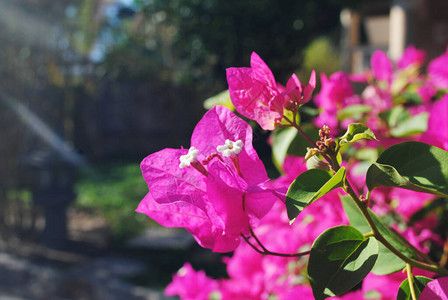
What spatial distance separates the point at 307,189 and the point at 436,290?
0.09m

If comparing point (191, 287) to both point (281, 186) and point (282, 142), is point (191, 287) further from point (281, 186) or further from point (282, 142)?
point (281, 186)

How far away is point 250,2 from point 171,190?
384 centimetres

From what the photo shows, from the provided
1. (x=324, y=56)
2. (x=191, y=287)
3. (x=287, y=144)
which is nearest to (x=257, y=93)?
(x=287, y=144)

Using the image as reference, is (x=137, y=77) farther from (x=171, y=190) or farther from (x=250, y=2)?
(x=171, y=190)

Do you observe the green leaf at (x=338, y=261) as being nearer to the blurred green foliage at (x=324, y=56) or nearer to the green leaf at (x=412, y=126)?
the green leaf at (x=412, y=126)

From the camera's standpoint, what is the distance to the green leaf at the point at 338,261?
0.86 ft

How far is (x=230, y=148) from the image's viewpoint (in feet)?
0.86

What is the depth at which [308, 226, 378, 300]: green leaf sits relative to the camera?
261 millimetres

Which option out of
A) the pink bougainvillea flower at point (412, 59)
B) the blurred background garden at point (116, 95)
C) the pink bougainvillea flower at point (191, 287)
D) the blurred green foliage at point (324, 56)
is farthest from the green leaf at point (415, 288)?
the blurred green foliage at point (324, 56)

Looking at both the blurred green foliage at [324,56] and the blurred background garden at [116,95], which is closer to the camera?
the blurred background garden at [116,95]

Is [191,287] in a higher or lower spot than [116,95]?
higher

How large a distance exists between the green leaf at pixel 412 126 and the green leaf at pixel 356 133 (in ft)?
→ 0.98

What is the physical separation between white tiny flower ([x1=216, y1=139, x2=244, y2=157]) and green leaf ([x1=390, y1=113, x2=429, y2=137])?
0.34m

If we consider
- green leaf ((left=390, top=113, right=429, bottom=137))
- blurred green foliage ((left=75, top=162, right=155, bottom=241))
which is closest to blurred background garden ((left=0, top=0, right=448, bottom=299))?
blurred green foliage ((left=75, top=162, right=155, bottom=241))
